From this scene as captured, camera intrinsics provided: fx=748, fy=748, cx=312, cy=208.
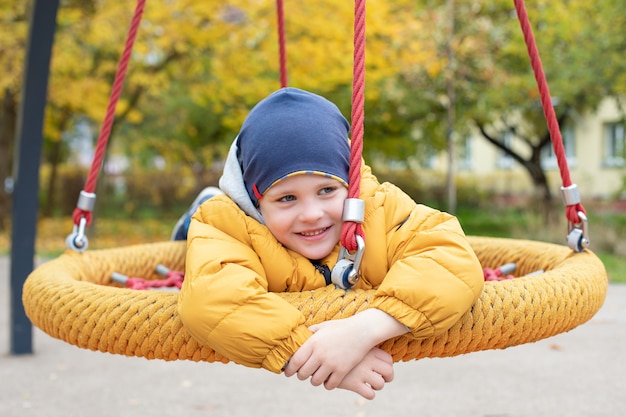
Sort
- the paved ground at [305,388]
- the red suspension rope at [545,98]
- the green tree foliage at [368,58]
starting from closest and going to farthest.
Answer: the red suspension rope at [545,98] < the paved ground at [305,388] < the green tree foliage at [368,58]

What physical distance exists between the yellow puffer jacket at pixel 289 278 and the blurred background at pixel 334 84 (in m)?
7.16

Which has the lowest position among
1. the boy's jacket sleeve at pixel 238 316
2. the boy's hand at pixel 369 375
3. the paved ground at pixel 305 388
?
the paved ground at pixel 305 388

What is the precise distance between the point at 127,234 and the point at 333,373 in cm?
1221

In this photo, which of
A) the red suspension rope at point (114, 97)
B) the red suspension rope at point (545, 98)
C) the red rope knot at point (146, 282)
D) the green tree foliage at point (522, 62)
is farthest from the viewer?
the green tree foliage at point (522, 62)

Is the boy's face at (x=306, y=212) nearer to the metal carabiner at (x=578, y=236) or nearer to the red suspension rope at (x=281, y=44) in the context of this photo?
the metal carabiner at (x=578, y=236)

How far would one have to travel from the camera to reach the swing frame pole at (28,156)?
3.94m

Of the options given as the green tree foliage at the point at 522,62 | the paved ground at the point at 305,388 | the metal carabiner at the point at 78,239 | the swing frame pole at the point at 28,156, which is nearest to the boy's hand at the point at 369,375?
the metal carabiner at the point at 78,239

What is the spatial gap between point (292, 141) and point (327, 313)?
408 mm

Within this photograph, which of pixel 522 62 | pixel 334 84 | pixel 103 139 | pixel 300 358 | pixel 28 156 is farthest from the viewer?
pixel 522 62

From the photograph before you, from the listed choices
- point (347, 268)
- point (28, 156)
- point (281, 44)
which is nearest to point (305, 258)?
point (347, 268)

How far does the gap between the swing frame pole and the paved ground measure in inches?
22.1

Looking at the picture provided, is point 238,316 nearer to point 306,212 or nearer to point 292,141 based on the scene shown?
point 306,212

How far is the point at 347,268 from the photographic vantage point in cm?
159

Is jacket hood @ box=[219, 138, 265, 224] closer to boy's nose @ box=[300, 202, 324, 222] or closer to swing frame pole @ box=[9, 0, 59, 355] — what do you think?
boy's nose @ box=[300, 202, 324, 222]
